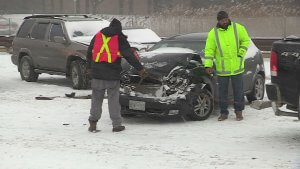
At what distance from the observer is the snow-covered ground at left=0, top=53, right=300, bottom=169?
21.4 ft

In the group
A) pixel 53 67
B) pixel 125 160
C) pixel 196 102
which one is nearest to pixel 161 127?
pixel 196 102

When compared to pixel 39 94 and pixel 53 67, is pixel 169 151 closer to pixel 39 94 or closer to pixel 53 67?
pixel 39 94

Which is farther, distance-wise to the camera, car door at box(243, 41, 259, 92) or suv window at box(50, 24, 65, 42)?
suv window at box(50, 24, 65, 42)

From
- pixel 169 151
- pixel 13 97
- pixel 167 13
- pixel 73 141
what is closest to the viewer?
pixel 169 151

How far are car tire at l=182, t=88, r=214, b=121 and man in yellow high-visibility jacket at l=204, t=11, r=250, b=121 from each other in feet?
0.77

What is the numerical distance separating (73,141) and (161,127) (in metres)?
1.65

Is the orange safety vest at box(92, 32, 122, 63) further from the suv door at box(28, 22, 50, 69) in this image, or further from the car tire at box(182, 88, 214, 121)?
the suv door at box(28, 22, 50, 69)

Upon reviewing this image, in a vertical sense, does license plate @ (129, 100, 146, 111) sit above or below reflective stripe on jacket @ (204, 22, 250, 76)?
below

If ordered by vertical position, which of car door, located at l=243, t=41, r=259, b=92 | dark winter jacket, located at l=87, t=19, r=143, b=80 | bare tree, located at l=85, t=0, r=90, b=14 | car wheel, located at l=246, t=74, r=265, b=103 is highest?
bare tree, located at l=85, t=0, r=90, b=14

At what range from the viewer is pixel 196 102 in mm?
9195

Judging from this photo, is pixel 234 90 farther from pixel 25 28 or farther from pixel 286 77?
pixel 25 28

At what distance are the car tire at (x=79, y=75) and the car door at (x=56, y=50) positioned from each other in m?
0.43

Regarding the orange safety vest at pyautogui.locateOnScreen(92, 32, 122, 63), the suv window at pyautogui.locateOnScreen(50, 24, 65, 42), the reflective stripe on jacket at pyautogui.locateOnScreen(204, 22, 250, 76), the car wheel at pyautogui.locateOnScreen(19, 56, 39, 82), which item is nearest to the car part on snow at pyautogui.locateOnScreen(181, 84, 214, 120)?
the reflective stripe on jacket at pyautogui.locateOnScreen(204, 22, 250, 76)

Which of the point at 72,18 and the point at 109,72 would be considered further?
the point at 72,18
